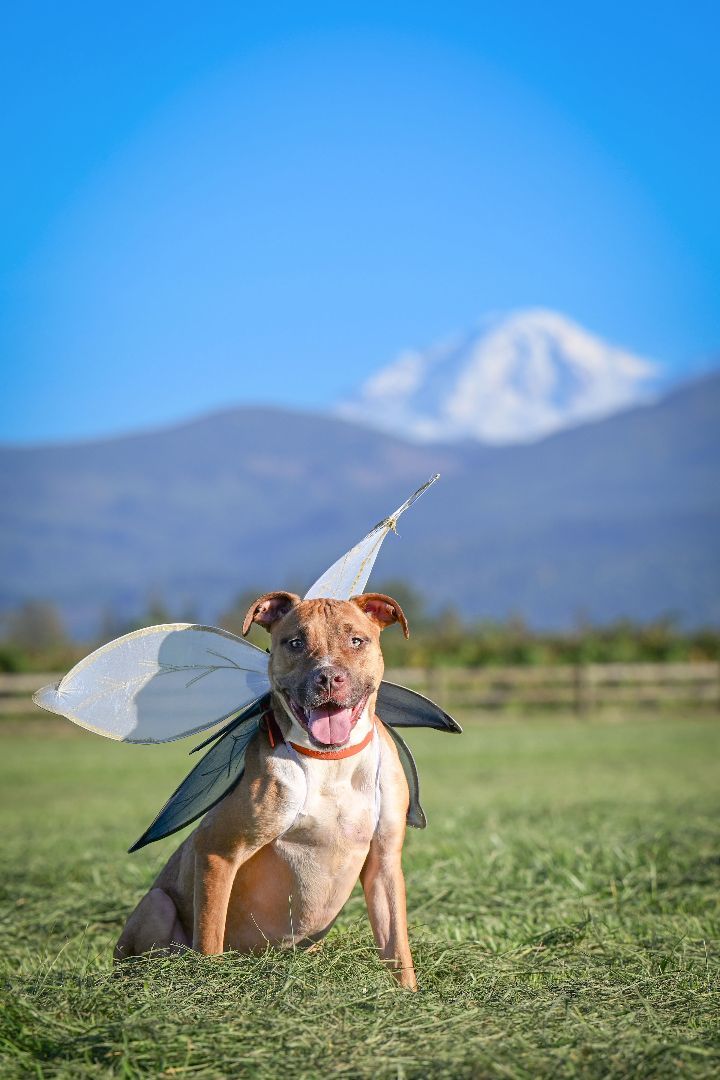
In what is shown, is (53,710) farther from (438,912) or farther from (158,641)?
(438,912)

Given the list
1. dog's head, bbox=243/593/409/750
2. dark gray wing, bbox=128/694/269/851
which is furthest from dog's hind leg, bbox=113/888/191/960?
dog's head, bbox=243/593/409/750

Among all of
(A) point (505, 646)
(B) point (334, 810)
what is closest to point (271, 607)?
(B) point (334, 810)

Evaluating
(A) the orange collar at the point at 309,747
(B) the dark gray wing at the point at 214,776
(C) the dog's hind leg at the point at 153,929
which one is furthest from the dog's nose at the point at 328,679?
(C) the dog's hind leg at the point at 153,929

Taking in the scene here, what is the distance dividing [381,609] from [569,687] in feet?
82.1

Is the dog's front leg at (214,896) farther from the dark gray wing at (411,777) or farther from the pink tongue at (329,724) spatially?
the dark gray wing at (411,777)

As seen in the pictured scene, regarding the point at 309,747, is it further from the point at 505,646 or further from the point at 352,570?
the point at 505,646

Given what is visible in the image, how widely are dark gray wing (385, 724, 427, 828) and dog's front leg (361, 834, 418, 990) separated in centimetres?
41

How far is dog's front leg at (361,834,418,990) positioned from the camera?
3932mm

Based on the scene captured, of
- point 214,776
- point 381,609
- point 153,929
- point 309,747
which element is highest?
point 381,609

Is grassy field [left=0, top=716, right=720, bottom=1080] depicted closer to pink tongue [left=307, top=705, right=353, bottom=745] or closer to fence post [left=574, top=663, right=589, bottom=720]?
pink tongue [left=307, top=705, right=353, bottom=745]

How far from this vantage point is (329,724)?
377 centimetres

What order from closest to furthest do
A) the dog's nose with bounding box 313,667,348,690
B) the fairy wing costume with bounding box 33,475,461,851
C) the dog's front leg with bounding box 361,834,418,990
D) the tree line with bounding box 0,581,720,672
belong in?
the dog's nose with bounding box 313,667,348,690 → the dog's front leg with bounding box 361,834,418,990 → the fairy wing costume with bounding box 33,475,461,851 → the tree line with bounding box 0,581,720,672

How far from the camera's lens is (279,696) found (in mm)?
3961

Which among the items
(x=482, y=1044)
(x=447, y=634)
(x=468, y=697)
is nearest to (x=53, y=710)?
(x=482, y=1044)
